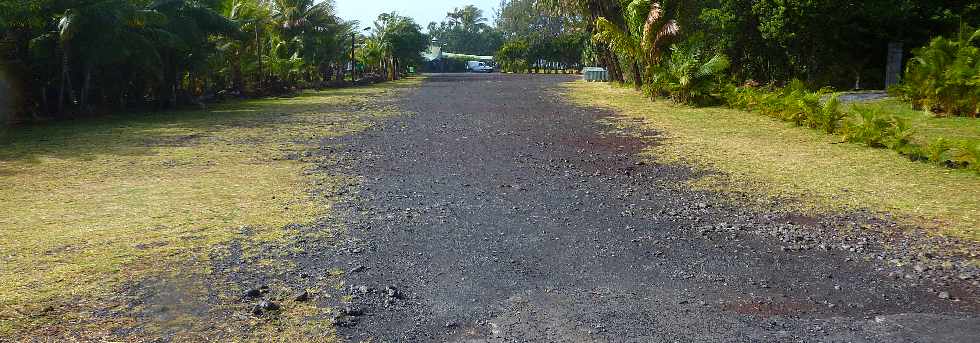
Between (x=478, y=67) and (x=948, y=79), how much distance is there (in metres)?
66.6

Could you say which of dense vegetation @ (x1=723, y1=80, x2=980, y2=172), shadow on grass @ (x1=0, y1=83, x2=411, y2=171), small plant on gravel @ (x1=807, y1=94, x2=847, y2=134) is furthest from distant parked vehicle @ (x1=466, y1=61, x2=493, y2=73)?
small plant on gravel @ (x1=807, y1=94, x2=847, y2=134)

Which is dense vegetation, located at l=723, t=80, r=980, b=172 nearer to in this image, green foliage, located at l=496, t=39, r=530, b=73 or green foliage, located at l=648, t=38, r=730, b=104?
green foliage, located at l=648, t=38, r=730, b=104

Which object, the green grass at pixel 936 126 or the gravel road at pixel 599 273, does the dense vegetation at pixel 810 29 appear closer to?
the green grass at pixel 936 126

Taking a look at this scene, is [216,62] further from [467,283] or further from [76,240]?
[467,283]

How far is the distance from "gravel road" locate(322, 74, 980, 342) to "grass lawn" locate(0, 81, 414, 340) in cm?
95

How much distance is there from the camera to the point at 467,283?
4891 mm

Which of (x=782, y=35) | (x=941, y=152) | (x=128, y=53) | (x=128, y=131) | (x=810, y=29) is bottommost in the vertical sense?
(x=128, y=131)

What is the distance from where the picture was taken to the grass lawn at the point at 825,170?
710 cm

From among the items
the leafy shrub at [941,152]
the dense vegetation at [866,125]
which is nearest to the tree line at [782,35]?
the dense vegetation at [866,125]

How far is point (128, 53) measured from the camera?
16438 mm

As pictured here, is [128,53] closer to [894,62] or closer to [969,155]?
[969,155]

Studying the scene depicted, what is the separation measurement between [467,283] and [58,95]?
14.8 m

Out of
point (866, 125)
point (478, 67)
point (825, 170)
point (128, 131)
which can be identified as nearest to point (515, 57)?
point (478, 67)

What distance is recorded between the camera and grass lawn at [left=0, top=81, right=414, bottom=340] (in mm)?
4938
